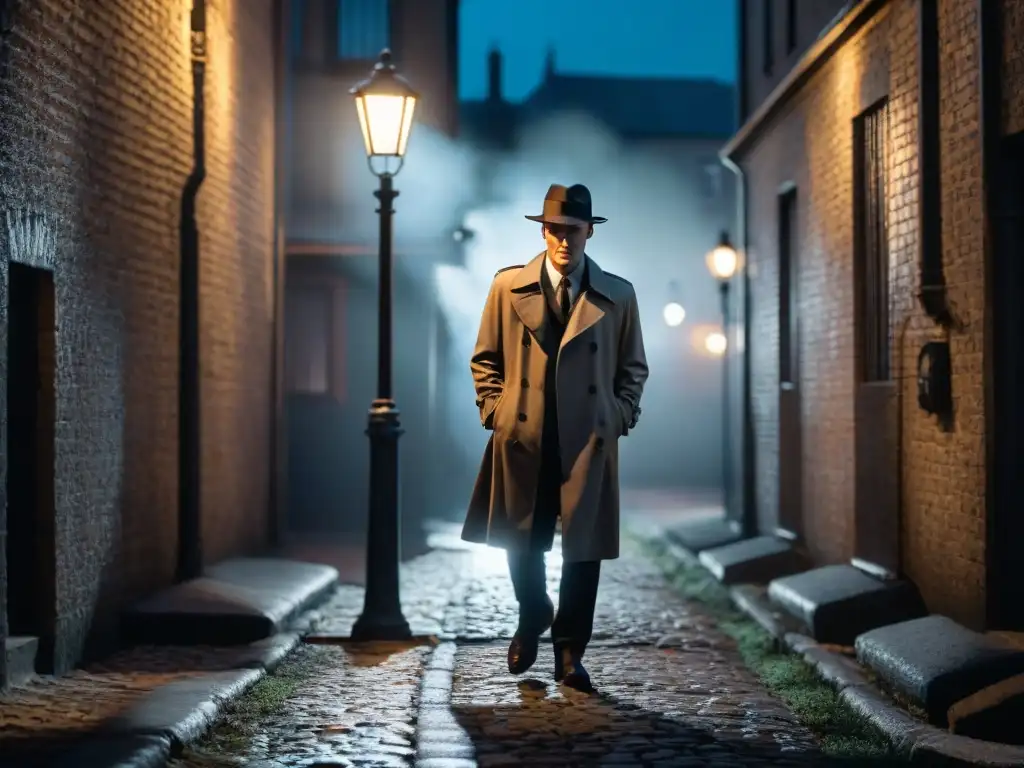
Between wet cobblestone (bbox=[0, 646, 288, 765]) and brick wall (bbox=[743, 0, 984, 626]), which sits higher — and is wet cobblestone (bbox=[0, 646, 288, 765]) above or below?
below

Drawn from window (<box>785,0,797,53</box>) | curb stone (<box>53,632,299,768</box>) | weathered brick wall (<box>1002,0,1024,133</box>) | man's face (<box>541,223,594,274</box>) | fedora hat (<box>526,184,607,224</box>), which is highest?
window (<box>785,0,797,53</box>)

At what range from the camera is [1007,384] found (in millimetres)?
7465

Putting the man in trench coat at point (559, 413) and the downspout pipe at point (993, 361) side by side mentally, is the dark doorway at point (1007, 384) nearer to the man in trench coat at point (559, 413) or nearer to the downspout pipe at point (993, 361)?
the downspout pipe at point (993, 361)

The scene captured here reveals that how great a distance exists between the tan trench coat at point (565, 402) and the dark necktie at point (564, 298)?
0.22 ft

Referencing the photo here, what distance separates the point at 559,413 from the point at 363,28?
13.4 m

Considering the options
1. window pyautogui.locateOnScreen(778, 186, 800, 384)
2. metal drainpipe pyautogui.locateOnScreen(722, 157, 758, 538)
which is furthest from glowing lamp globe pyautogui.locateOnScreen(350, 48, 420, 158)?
metal drainpipe pyautogui.locateOnScreen(722, 157, 758, 538)

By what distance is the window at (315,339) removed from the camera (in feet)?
62.0

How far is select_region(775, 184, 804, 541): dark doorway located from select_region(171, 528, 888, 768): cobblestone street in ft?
10.6

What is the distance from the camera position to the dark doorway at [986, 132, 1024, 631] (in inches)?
294

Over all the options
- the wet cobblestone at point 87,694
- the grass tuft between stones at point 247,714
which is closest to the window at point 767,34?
the grass tuft between stones at point 247,714

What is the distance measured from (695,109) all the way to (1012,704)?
4449cm

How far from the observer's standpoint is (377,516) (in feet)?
30.2

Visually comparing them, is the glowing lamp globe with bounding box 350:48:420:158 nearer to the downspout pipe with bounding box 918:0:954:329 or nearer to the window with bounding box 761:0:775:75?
the downspout pipe with bounding box 918:0:954:329

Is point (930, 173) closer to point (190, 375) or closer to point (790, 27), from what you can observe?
point (190, 375)
